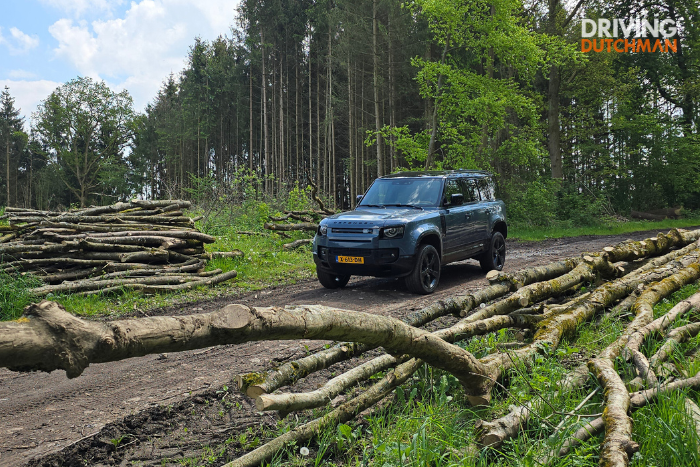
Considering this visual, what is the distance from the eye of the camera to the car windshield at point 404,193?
9445 millimetres

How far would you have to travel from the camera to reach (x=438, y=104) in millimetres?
21359

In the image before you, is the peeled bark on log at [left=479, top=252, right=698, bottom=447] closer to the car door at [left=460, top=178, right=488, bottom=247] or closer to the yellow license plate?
the car door at [left=460, top=178, right=488, bottom=247]

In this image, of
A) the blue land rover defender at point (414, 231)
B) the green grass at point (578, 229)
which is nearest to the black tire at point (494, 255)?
the blue land rover defender at point (414, 231)

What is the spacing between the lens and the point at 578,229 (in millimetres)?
20891

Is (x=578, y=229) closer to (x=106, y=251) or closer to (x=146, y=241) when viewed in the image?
(x=146, y=241)

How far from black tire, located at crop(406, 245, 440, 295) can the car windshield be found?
1.12m

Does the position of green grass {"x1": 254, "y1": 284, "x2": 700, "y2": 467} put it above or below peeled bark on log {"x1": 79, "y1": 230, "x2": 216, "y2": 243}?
below

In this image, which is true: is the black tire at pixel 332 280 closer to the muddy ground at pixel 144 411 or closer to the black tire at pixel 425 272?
the black tire at pixel 425 272

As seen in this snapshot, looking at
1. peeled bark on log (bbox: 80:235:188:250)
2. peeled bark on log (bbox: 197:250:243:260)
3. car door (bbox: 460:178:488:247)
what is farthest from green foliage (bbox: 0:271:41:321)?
car door (bbox: 460:178:488:247)

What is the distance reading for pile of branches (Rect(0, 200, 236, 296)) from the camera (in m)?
8.70

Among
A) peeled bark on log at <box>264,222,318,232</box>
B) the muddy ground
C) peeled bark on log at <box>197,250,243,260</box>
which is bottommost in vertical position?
the muddy ground

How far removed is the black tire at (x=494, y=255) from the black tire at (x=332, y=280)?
3.23 metres

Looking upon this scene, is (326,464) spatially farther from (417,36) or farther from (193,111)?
(193,111)

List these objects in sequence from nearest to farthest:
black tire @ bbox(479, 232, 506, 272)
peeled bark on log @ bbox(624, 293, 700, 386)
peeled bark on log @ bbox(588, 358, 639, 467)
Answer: peeled bark on log @ bbox(588, 358, 639, 467)
peeled bark on log @ bbox(624, 293, 700, 386)
black tire @ bbox(479, 232, 506, 272)
